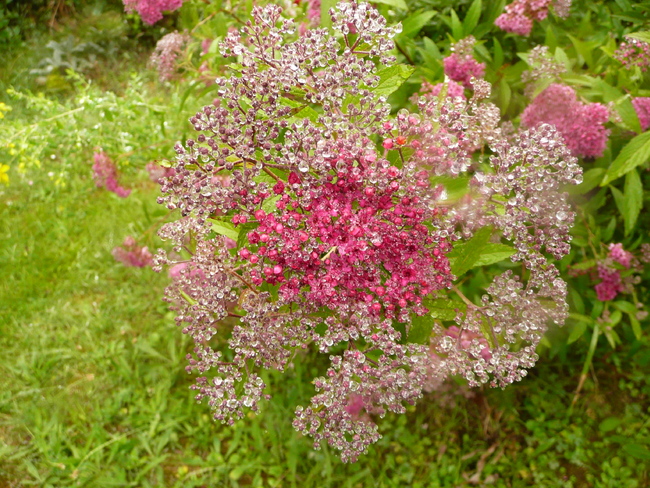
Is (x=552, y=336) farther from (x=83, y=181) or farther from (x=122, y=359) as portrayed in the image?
(x=83, y=181)

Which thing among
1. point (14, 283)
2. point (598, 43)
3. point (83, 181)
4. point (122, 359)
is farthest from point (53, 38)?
point (598, 43)

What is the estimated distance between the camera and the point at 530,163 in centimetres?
133

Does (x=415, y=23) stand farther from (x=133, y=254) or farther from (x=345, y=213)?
(x=133, y=254)

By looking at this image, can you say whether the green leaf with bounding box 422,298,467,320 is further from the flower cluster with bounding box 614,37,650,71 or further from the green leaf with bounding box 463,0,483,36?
the green leaf with bounding box 463,0,483,36

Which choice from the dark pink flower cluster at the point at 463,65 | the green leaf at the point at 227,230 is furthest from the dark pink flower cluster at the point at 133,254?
the dark pink flower cluster at the point at 463,65

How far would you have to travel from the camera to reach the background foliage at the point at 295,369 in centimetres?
256

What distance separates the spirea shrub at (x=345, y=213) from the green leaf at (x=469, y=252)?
0.05ft

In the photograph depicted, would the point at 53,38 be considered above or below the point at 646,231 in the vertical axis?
below

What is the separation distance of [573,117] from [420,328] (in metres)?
1.21

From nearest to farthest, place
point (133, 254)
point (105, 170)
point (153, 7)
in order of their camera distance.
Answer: point (153, 7), point (133, 254), point (105, 170)

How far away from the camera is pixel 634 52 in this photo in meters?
2.17

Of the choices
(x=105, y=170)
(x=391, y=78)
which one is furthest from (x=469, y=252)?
(x=105, y=170)

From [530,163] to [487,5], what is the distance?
6.45ft

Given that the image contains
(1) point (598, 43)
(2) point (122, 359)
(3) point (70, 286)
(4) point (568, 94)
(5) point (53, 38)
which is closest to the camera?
(4) point (568, 94)
